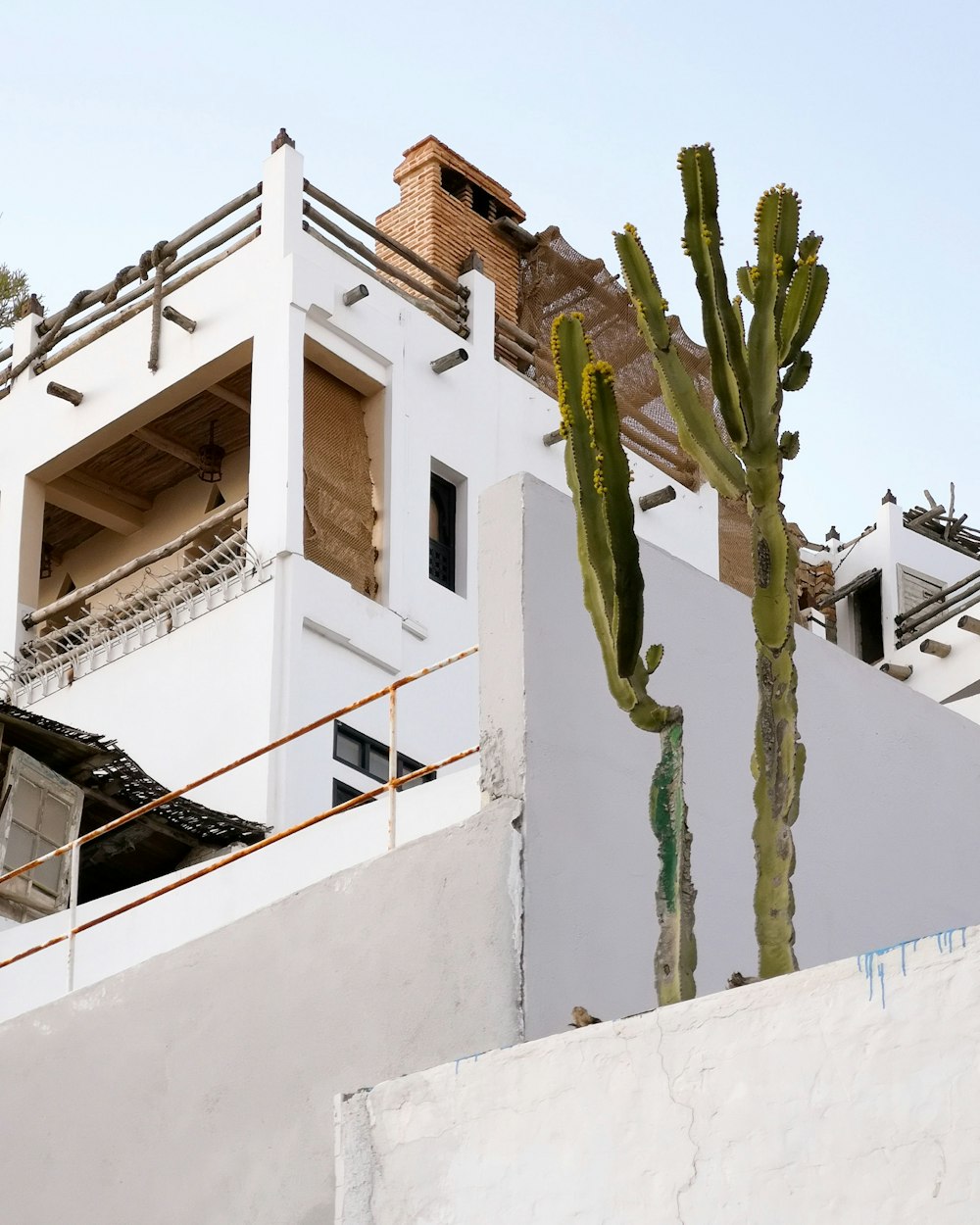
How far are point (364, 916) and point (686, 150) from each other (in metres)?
3.25

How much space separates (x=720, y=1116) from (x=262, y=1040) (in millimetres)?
2908

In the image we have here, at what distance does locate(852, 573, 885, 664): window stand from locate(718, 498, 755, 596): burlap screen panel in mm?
5003

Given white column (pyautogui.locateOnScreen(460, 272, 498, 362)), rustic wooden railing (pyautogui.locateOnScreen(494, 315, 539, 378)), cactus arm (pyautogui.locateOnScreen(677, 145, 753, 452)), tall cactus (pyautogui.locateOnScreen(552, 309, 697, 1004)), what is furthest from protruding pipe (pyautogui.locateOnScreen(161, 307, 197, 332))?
tall cactus (pyautogui.locateOnScreen(552, 309, 697, 1004))

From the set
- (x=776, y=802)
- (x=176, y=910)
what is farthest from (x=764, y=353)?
(x=176, y=910)

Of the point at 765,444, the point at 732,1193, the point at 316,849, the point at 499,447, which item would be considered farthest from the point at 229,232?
the point at 732,1193

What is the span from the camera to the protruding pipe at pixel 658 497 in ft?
70.9

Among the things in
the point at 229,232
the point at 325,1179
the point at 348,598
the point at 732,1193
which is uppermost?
the point at 229,232

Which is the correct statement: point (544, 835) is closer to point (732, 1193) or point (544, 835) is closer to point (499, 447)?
point (732, 1193)

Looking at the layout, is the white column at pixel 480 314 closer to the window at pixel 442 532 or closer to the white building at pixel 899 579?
the window at pixel 442 532

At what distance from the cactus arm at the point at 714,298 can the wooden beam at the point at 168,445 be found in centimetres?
1361

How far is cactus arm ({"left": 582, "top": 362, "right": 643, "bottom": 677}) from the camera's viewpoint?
24.1 ft

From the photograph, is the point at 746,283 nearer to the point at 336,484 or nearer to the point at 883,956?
the point at 883,956

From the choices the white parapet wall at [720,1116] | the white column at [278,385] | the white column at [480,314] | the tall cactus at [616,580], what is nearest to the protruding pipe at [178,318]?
the white column at [278,385]

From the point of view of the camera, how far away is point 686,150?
7.89m
